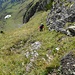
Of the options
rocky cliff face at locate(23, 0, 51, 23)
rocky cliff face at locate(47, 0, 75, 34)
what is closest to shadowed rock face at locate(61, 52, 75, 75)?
rocky cliff face at locate(47, 0, 75, 34)

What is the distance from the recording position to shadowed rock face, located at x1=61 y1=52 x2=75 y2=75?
46.8 feet

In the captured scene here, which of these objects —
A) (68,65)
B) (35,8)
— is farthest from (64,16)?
(35,8)

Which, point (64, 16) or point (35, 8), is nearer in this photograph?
point (64, 16)

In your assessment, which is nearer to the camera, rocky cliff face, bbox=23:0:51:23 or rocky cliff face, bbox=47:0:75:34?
rocky cliff face, bbox=47:0:75:34

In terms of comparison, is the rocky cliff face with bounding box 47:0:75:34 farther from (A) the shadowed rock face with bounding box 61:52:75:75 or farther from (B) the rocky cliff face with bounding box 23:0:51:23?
(B) the rocky cliff face with bounding box 23:0:51:23

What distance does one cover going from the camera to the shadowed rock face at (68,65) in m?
14.2

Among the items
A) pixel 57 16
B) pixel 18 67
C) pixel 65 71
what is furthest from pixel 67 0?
pixel 65 71

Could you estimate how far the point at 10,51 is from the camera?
2569 cm

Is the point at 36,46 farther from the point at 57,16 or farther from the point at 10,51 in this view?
the point at 57,16

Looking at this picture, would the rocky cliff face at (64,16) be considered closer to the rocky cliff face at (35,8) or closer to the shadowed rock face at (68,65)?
the shadowed rock face at (68,65)

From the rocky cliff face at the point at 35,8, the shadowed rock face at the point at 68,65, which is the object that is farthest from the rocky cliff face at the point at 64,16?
the rocky cliff face at the point at 35,8

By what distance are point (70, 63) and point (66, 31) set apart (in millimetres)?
8174

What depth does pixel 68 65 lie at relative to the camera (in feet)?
48.1

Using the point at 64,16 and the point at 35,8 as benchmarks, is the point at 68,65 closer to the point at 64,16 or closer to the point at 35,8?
the point at 64,16
